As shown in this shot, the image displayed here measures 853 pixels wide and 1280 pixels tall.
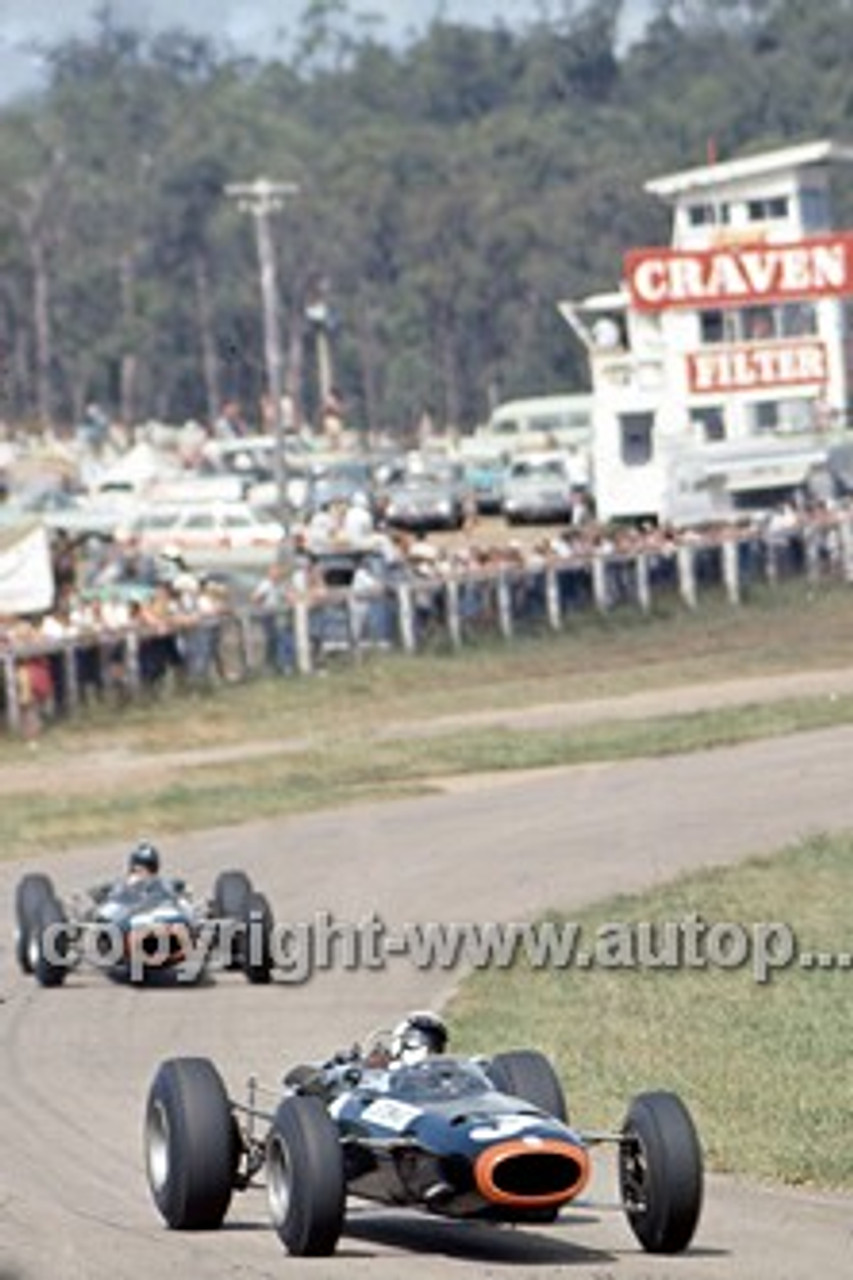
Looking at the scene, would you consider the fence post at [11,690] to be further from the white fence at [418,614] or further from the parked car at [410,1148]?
the parked car at [410,1148]

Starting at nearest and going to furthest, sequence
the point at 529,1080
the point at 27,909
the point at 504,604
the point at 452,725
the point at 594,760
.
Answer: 1. the point at 529,1080
2. the point at 27,909
3. the point at 594,760
4. the point at 452,725
5. the point at 504,604

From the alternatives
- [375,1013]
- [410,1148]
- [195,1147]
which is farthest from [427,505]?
[410,1148]

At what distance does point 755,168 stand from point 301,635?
32043mm

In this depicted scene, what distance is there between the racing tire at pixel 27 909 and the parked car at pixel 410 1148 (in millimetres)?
10644

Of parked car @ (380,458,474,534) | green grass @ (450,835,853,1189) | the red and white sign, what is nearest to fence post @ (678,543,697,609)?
parked car @ (380,458,474,534)

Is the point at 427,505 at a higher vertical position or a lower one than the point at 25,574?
lower

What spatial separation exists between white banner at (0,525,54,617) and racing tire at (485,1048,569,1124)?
37.7 meters

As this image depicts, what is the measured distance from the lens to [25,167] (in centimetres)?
14625

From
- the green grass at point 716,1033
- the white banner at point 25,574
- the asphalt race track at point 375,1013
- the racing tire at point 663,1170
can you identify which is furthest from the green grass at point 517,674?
the racing tire at point 663,1170

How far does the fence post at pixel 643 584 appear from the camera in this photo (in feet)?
186

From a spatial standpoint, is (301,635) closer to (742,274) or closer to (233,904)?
(742,274)

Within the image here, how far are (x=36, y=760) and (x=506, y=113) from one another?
12604 centimetres

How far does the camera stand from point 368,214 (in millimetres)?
138750

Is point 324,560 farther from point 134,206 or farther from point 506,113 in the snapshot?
point 506,113
